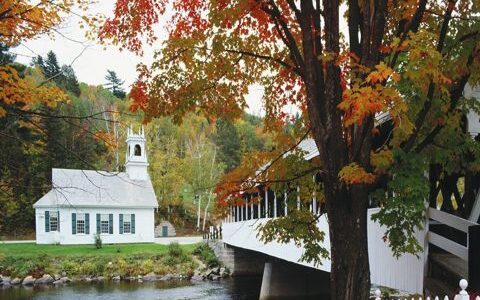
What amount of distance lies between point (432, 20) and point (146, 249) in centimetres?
3277

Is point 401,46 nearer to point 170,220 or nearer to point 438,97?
point 438,97

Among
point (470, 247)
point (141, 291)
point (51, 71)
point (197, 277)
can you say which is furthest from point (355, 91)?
point (197, 277)

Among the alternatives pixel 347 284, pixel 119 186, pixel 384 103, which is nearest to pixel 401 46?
pixel 384 103

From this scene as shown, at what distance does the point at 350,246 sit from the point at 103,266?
28625mm

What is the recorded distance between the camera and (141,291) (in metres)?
26.8

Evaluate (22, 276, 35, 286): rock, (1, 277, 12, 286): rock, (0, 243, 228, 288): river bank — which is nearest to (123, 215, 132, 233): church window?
(0, 243, 228, 288): river bank

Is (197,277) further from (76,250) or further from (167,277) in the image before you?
(76,250)

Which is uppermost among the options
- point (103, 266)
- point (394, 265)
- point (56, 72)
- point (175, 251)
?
point (56, 72)

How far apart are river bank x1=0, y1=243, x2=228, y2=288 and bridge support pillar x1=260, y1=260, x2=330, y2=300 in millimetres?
8636

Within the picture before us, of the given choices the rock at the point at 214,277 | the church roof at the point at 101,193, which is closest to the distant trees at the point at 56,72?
the rock at the point at 214,277

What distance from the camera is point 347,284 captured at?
6215 millimetres

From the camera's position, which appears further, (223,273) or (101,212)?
(101,212)

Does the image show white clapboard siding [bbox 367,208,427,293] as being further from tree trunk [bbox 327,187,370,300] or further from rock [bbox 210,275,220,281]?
rock [bbox 210,275,220,281]

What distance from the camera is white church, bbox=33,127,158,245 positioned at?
41406 millimetres
